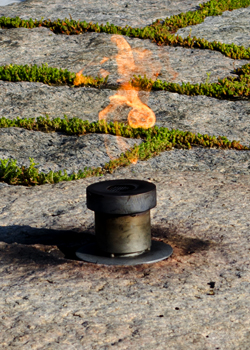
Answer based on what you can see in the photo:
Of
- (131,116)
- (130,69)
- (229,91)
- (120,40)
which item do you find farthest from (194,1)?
(131,116)

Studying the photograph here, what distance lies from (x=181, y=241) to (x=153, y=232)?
48cm

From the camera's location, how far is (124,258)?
5.13 m

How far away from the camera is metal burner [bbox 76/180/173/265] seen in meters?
4.94

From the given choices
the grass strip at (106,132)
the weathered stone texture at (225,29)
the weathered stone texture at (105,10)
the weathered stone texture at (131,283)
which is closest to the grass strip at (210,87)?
the grass strip at (106,132)

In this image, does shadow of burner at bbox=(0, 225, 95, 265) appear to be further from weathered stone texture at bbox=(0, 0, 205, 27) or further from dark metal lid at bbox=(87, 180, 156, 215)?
weathered stone texture at bbox=(0, 0, 205, 27)

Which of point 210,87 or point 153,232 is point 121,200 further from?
point 210,87

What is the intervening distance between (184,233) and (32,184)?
9.91ft

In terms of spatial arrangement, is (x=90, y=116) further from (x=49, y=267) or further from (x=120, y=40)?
(x=49, y=267)

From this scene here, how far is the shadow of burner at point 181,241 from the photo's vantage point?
5324 mm

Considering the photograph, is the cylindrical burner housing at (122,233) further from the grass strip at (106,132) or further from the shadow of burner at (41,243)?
the grass strip at (106,132)

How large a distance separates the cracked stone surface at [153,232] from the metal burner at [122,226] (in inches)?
7.4

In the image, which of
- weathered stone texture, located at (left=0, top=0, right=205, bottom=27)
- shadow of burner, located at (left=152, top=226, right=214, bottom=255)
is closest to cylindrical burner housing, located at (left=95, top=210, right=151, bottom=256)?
shadow of burner, located at (left=152, top=226, right=214, bottom=255)

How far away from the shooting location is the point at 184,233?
19.0 ft

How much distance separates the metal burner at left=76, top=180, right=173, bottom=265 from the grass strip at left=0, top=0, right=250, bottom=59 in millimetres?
9699
